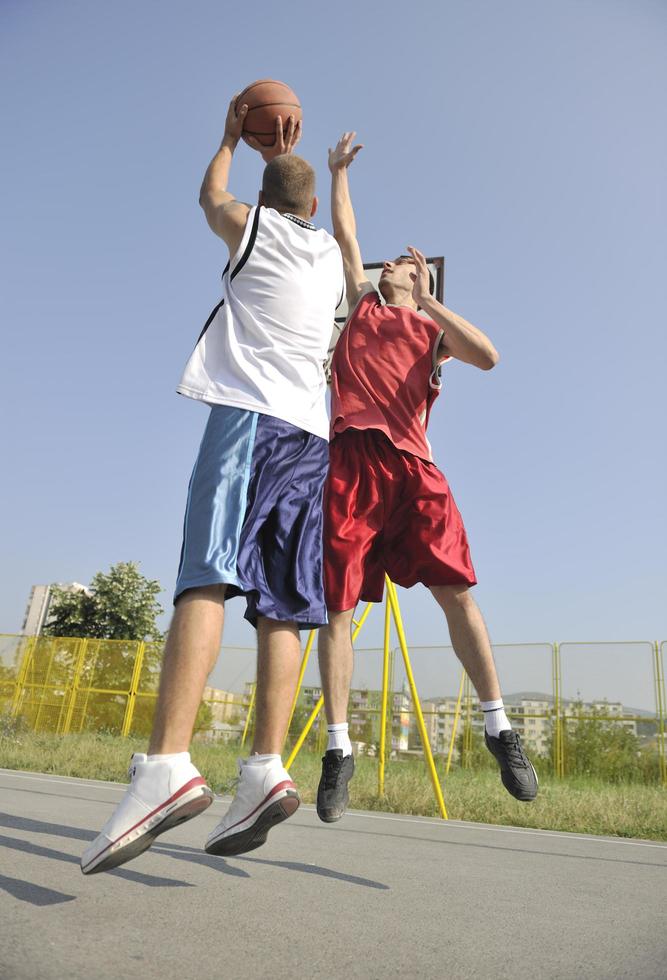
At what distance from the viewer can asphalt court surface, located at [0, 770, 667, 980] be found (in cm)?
134

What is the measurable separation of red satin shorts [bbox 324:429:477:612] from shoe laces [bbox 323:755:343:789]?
60cm

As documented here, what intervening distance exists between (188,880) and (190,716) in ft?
2.14

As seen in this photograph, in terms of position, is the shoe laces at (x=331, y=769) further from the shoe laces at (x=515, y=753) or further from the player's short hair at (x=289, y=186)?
the player's short hair at (x=289, y=186)

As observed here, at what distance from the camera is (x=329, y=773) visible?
9.60 feet

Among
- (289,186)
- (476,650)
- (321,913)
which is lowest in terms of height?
(321,913)

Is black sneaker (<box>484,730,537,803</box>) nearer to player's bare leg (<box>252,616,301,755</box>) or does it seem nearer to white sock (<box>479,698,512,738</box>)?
white sock (<box>479,698,512,738</box>)

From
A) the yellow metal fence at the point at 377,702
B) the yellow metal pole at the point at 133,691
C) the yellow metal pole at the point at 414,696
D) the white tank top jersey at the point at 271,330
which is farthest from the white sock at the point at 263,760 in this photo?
the yellow metal pole at the point at 133,691

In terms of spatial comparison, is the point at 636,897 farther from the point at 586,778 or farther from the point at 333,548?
the point at 586,778

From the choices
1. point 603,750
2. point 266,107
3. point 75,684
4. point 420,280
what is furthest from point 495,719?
point 75,684

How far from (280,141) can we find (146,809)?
7.45 feet

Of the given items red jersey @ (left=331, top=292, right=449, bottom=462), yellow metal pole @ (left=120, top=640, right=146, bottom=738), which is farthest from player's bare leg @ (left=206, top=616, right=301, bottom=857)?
yellow metal pole @ (left=120, top=640, right=146, bottom=738)

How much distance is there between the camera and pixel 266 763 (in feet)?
6.05

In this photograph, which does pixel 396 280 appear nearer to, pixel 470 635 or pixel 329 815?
pixel 470 635

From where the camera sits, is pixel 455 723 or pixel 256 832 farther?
pixel 455 723
